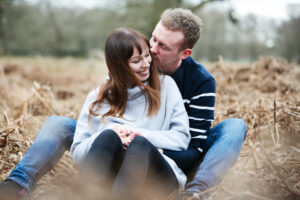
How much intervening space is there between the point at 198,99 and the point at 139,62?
52cm

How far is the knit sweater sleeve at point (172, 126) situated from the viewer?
67.4 inches

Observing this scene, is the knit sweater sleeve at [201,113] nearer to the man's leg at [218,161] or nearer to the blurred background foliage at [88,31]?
the man's leg at [218,161]

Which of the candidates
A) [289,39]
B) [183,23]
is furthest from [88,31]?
[183,23]

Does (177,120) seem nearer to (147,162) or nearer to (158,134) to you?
(158,134)

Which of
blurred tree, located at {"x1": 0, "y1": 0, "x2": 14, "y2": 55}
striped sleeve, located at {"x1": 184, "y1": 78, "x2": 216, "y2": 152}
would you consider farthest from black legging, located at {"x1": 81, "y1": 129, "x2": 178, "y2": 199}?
blurred tree, located at {"x1": 0, "y1": 0, "x2": 14, "y2": 55}

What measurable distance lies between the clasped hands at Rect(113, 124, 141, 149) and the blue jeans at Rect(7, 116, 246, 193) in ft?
1.55

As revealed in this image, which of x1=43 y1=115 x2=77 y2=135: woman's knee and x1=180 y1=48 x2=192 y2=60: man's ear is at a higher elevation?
x1=180 y1=48 x2=192 y2=60: man's ear

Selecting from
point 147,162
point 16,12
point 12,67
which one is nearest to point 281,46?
point 12,67

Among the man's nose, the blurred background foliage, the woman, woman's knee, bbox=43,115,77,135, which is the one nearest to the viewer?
the woman

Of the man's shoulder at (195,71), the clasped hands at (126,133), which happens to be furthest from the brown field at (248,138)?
the man's shoulder at (195,71)

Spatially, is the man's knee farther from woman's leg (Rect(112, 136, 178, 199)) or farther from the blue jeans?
woman's leg (Rect(112, 136, 178, 199))

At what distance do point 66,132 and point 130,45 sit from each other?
0.79 metres

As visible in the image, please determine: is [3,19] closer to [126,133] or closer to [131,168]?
[126,133]

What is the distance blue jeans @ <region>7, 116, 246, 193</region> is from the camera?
5.41 feet
